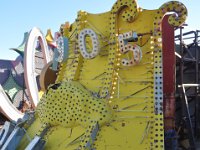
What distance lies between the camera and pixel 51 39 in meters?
21.9

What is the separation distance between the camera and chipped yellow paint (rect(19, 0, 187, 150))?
19.9 ft

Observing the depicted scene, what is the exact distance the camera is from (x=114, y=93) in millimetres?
6594

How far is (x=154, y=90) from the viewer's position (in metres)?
6.18

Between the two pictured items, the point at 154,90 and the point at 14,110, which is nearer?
the point at 154,90

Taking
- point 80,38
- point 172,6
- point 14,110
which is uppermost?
point 172,6

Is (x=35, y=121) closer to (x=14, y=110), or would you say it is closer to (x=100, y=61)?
(x=100, y=61)

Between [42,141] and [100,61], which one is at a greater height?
[100,61]

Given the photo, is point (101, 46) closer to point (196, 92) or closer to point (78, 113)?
point (78, 113)

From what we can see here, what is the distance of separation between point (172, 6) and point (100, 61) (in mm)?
2101

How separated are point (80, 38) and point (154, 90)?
2.20 m

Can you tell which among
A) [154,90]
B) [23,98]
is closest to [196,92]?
[154,90]

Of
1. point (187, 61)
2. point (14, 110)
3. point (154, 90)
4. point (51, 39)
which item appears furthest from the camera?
point (51, 39)

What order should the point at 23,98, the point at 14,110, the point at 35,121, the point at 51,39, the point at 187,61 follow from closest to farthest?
the point at 35,121 → the point at 187,61 → the point at 14,110 → the point at 23,98 → the point at 51,39

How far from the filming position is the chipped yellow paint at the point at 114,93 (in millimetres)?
6078
